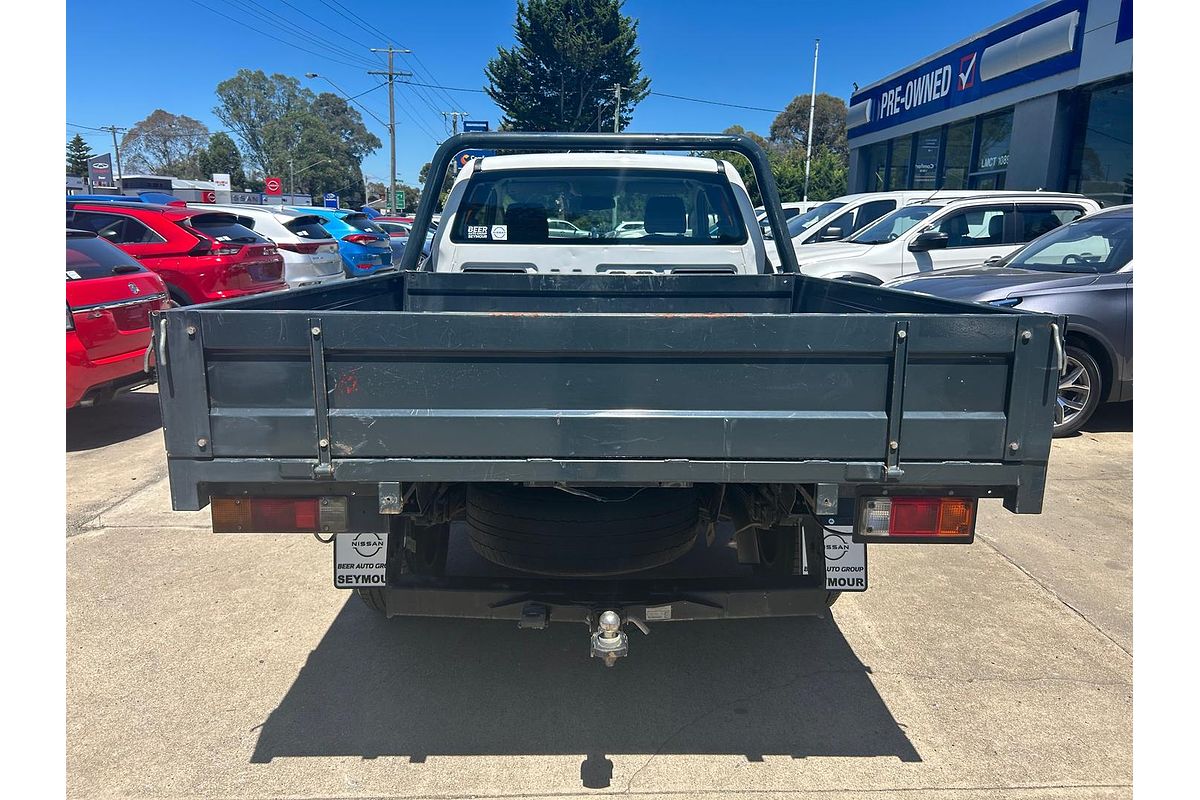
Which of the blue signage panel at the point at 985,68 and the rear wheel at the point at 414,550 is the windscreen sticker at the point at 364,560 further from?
the blue signage panel at the point at 985,68

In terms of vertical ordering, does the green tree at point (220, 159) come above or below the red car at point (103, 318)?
above

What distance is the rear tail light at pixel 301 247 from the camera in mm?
11672

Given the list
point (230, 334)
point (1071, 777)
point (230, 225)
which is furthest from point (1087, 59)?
point (230, 334)

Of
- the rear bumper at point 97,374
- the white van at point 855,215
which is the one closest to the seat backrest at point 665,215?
the rear bumper at point 97,374

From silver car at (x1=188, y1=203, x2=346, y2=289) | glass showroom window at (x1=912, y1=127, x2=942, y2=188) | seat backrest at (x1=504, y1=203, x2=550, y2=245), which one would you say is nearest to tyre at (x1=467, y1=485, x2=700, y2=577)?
seat backrest at (x1=504, y1=203, x2=550, y2=245)

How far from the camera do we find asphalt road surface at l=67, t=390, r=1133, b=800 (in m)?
2.69

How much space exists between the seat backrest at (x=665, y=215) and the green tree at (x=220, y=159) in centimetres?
10034

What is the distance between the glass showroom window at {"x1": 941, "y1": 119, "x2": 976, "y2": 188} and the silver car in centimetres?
1510

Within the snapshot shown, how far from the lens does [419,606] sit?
2846 millimetres

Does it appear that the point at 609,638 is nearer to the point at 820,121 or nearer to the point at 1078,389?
the point at 1078,389

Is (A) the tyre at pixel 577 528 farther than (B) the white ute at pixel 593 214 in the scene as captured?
No

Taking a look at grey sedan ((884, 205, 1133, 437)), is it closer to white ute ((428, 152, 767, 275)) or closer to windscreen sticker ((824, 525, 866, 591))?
white ute ((428, 152, 767, 275))

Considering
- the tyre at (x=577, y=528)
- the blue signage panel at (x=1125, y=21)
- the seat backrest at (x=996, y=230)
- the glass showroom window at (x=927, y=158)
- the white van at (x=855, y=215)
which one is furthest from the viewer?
the glass showroom window at (x=927, y=158)

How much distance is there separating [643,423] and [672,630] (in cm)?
174
